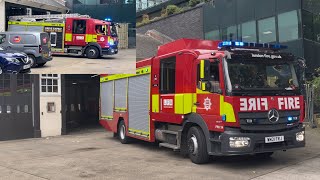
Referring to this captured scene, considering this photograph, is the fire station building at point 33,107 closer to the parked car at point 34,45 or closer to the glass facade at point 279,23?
the glass facade at point 279,23

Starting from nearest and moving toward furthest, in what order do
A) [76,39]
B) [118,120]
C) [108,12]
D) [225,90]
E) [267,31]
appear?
[108,12] < [225,90] < [76,39] < [118,120] < [267,31]

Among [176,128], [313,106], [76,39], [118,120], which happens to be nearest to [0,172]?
[76,39]

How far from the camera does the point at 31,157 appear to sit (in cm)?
1240

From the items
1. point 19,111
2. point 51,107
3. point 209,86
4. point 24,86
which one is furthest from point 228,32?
point 209,86

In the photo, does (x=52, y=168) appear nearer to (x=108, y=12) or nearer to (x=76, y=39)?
(x=76, y=39)

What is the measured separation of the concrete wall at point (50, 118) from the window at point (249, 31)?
11.2m

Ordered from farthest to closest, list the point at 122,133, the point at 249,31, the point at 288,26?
the point at 249,31 → the point at 288,26 → the point at 122,133

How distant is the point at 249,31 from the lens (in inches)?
967

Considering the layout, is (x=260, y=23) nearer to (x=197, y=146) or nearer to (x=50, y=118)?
(x=50, y=118)

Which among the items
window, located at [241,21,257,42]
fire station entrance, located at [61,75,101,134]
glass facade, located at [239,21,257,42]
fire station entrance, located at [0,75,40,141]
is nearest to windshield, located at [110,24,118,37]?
fire station entrance, located at [0,75,40,141]

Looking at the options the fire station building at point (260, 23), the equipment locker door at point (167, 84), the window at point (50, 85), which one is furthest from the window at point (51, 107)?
the equipment locker door at point (167, 84)

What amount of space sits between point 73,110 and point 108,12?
20470 millimetres

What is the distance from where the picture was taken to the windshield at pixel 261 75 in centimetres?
893

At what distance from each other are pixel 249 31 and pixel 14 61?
1793 cm
